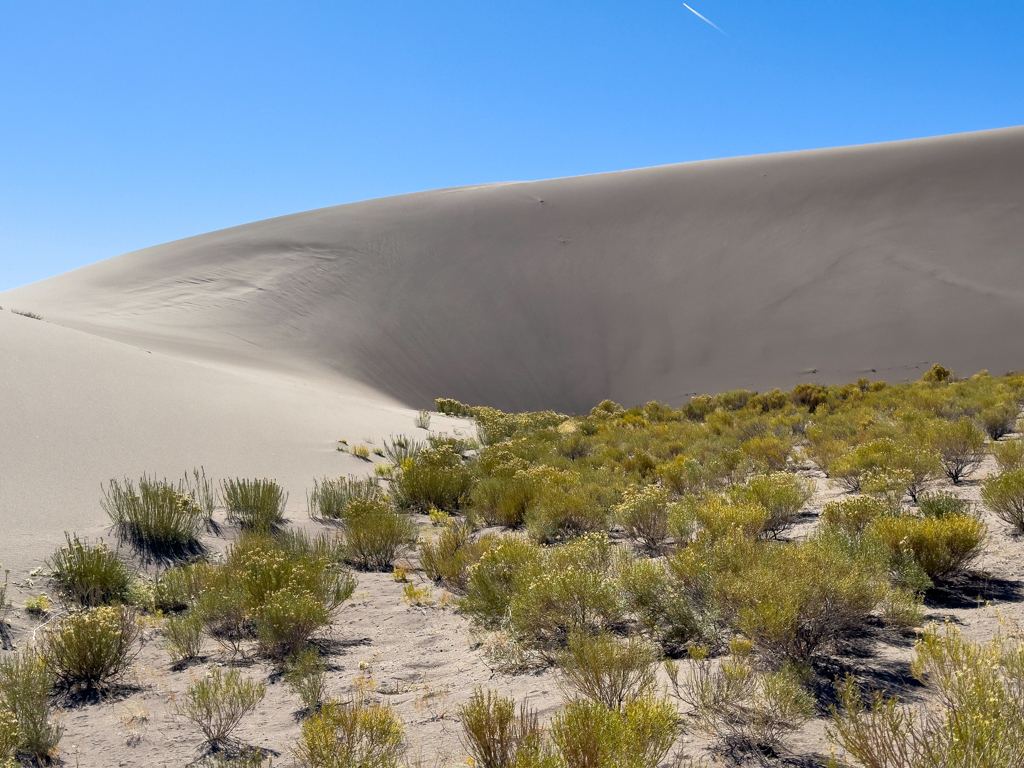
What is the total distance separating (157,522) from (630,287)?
35.2m

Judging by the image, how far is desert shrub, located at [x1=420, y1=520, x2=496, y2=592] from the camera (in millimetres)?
5988

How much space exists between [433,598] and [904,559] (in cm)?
373

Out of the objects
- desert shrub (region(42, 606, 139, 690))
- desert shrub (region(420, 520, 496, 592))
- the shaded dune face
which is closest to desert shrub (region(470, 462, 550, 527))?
desert shrub (region(420, 520, 496, 592))

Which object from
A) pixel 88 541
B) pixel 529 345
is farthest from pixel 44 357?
pixel 529 345

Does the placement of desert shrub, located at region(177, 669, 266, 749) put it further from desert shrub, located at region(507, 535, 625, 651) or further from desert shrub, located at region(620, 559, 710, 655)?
desert shrub, located at region(620, 559, 710, 655)

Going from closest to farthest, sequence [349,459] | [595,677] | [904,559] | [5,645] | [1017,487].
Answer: [595,677], [5,645], [904,559], [1017,487], [349,459]

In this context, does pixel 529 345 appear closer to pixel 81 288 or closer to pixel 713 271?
pixel 713 271

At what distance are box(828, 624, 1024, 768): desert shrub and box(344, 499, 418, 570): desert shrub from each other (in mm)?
4717

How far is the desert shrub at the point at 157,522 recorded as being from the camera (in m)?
6.59

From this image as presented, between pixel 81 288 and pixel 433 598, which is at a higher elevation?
pixel 81 288

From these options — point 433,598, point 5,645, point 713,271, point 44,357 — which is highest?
point 713,271

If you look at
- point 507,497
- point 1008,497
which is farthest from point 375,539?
point 1008,497

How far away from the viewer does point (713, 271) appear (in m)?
38.4

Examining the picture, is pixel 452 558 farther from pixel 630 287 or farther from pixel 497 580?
pixel 630 287
